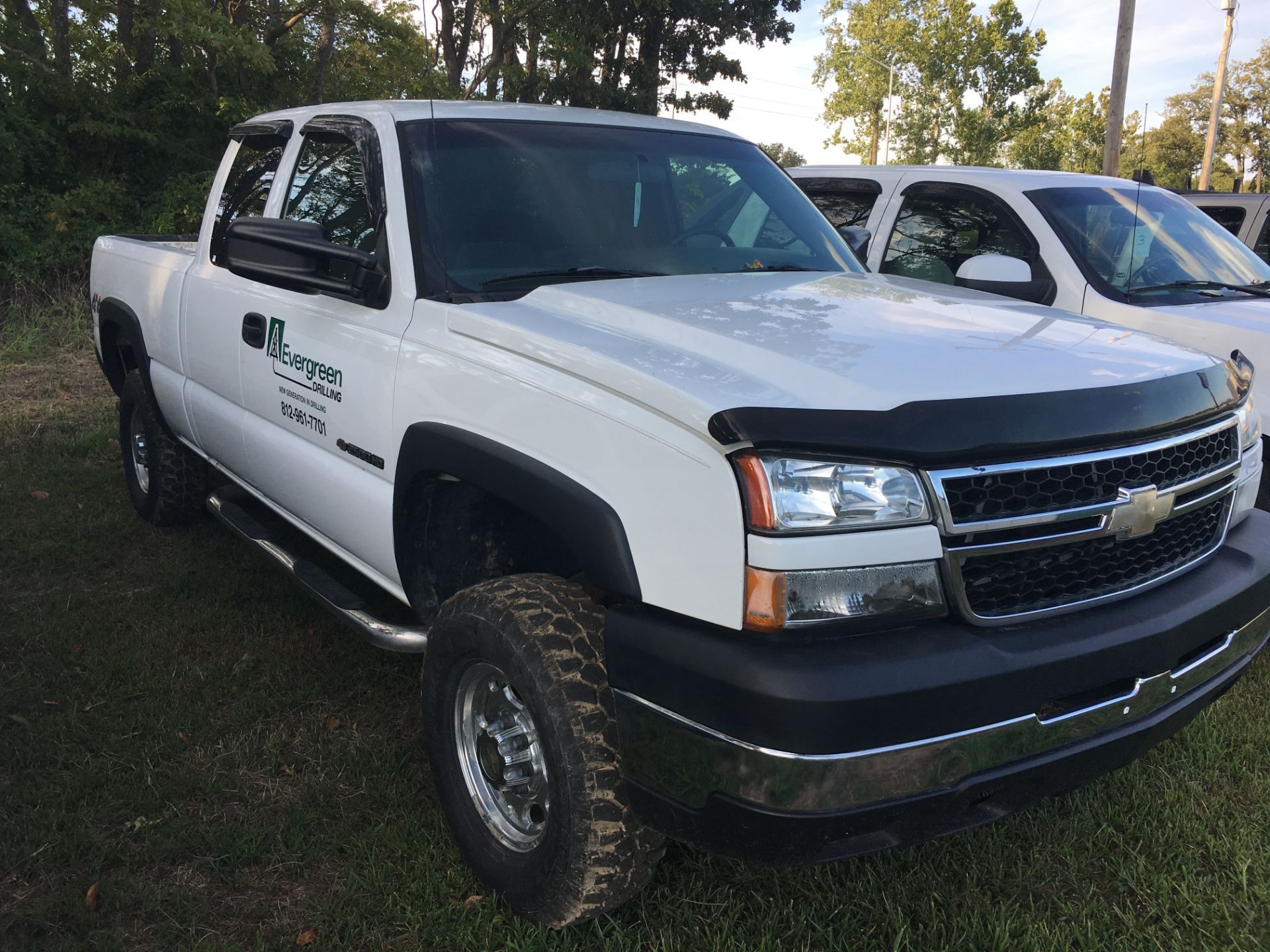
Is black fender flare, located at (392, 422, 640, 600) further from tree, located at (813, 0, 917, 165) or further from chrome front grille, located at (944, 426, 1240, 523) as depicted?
tree, located at (813, 0, 917, 165)

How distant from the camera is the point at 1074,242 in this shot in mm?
5102

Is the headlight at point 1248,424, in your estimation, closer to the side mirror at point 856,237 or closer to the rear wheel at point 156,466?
the side mirror at point 856,237

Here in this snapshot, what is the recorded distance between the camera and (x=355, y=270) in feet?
9.80

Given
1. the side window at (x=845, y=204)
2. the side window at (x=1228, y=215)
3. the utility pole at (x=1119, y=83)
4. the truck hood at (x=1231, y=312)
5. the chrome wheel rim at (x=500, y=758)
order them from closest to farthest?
the chrome wheel rim at (x=500, y=758) < the truck hood at (x=1231, y=312) < the side window at (x=845, y=204) < the side window at (x=1228, y=215) < the utility pole at (x=1119, y=83)

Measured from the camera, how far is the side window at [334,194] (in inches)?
128

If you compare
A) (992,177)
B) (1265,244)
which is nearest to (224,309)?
(992,177)

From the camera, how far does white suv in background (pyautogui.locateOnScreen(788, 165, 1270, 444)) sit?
4703 mm

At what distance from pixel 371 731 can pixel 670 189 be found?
2086mm

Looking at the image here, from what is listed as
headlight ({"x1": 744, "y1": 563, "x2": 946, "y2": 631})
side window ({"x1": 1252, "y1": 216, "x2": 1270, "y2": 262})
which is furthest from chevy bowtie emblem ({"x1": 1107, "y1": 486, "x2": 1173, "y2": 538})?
side window ({"x1": 1252, "y1": 216, "x2": 1270, "y2": 262})

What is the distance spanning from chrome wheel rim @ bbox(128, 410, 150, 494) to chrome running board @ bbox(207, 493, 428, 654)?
1.16 metres

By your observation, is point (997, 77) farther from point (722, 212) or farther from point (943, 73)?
point (722, 212)

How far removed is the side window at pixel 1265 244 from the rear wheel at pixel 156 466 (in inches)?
308

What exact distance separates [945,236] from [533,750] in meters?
4.18

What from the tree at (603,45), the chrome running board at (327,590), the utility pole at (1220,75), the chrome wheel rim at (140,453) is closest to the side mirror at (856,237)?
the chrome running board at (327,590)
